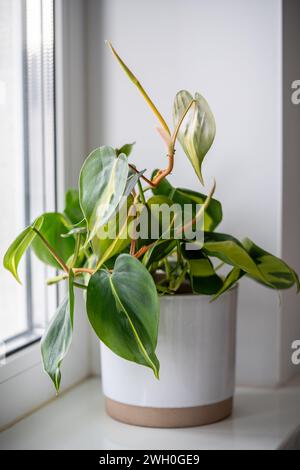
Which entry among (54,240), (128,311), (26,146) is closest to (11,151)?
(26,146)

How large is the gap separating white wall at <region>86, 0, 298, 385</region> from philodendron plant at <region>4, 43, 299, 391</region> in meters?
0.15

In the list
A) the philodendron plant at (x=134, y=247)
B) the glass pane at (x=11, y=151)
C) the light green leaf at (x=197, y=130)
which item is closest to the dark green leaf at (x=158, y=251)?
the philodendron plant at (x=134, y=247)

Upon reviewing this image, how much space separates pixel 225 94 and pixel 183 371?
45 cm

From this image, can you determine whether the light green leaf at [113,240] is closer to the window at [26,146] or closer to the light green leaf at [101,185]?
the light green leaf at [101,185]

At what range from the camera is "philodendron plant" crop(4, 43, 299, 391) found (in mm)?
730

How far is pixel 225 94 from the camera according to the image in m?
1.06

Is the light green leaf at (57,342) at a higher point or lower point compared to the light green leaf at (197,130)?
lower

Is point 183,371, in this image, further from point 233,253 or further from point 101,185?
point 101,185

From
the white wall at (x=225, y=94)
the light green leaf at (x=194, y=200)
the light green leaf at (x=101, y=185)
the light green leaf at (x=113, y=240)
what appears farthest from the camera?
the white wall at (x=225, y=94)

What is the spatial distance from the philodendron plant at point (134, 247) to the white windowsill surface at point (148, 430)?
0.17 m

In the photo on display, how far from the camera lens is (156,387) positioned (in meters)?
0.88

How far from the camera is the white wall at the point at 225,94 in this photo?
1039mm

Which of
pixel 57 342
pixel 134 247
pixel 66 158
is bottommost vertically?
pixel 57 342

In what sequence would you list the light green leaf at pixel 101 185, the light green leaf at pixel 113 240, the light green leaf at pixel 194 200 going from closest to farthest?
1. the light green leaf at pixel 101 185
2. the light green leaf at pixel 113 240
3. the light green leaf at pixel 194 200
